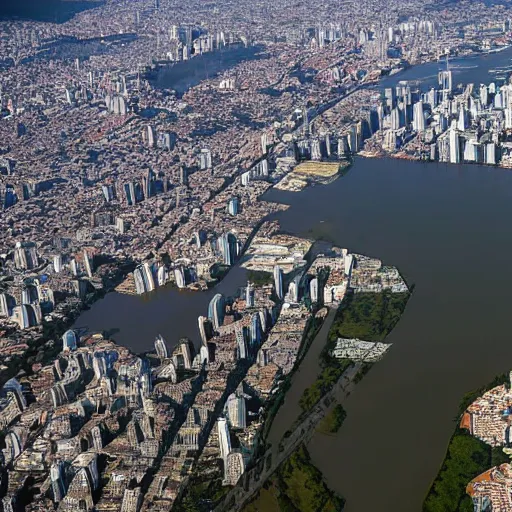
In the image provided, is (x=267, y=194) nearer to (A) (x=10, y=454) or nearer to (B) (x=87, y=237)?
(B) (x=87, y=237)

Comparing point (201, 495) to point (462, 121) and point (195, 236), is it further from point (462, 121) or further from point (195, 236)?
point (462, 121)

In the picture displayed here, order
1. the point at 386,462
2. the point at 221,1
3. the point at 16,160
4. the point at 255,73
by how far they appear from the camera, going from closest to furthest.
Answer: the point at 386,462 → the point at 16,160 → the point at 255,73 → the point at 221,1

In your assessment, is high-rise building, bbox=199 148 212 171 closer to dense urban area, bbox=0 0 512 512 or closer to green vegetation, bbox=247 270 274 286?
dense urban area, bbox=0 0 512 512

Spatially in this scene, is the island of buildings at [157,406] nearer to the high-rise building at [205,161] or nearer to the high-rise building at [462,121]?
the high-rise building at [205,161]

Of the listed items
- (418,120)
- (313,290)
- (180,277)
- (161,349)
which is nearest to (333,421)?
(161,349)

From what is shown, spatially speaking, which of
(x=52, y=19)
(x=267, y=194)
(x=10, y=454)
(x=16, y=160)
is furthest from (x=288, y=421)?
(x=52, y=19)

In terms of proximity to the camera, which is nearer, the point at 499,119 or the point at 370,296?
the point at 370,296

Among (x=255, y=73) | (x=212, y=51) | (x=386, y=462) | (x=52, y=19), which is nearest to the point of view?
(x=386, y=462)
